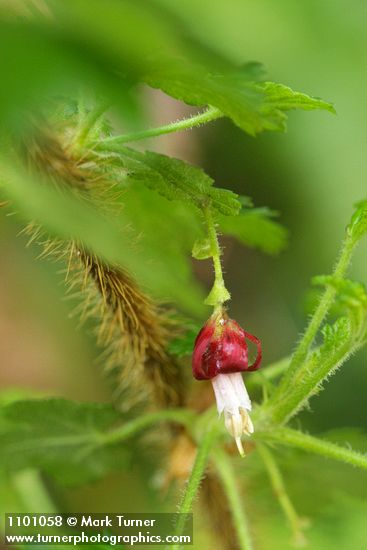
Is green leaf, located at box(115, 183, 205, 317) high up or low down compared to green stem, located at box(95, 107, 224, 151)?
up

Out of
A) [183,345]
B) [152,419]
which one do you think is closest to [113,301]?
[183,345]

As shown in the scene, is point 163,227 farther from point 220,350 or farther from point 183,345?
point 220,350

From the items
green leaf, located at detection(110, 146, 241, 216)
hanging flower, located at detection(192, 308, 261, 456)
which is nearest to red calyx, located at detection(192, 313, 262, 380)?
hanging flower, located at detection(192, 308, 261, 456)

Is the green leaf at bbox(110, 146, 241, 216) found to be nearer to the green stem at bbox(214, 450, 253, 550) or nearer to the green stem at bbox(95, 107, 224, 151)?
the green stem at bbox(95, 107, 224, 151)

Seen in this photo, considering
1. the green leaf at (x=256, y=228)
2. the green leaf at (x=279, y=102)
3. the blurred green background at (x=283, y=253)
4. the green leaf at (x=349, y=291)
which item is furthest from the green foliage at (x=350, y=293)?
the blurred green background at (x=283, y=253)

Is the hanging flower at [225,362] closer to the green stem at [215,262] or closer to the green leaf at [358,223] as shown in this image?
the green stem at [215,262]

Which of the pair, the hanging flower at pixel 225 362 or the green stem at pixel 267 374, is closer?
the hanging flower at pixel 225 362

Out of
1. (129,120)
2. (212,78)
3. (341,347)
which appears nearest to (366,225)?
(341,347)
